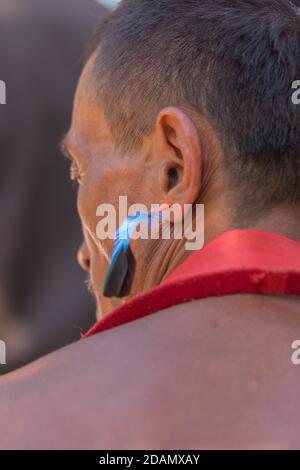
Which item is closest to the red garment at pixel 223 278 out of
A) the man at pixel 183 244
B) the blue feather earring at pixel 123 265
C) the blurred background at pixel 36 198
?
the man at pixel 183 244

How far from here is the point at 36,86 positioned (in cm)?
379

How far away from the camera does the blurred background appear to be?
3.76m

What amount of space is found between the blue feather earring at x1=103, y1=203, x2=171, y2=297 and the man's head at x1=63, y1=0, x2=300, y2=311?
0.02 m

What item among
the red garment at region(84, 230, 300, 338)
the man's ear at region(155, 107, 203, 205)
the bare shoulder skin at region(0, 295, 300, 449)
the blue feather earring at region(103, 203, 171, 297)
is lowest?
the bare shoulder skin at region(0, 295, 300, 449)

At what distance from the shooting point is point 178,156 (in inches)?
68.9

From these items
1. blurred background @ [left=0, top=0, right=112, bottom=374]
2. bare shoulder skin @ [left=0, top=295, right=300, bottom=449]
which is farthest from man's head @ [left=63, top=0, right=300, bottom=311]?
blurred background @ [left=0, top=0, right=112, bottom=374]

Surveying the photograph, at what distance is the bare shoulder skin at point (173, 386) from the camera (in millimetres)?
1302

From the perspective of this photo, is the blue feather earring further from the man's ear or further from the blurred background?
the blurred background

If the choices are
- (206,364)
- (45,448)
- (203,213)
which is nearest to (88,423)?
(45,448)

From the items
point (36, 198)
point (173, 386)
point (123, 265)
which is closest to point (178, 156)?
point (123, 265)
